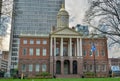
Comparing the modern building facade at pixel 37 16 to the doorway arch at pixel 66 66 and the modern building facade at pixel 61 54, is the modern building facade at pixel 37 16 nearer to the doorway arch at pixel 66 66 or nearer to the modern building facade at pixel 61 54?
the modern building facade at pixel 61 54

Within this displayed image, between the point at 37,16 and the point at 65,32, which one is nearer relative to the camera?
the point at 65,32

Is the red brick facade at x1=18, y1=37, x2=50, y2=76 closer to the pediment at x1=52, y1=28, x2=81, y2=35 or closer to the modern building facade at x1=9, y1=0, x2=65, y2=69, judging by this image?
the pediment at x1=52, y1=28, x2=81, y2=35

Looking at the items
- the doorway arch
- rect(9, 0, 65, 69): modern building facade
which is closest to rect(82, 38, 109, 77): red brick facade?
the doorway arch

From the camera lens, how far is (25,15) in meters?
106

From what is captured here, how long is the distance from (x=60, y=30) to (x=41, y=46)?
26.2ft

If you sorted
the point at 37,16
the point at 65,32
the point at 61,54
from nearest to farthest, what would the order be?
the point at 61,54, the point at 65,32, the point at 37,16

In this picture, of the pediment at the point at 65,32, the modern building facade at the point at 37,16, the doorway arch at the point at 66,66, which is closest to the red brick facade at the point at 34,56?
the pediment at the point at 65,32

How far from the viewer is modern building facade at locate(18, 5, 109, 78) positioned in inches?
2398

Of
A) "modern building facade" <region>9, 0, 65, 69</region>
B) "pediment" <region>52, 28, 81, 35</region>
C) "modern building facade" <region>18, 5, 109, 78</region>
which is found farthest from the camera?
"modern building facade" <region>9, 0, 65, 69</region>

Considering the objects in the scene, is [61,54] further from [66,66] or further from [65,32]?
[65,32]

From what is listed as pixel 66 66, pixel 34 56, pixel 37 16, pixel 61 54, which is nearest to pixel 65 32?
pixel 61 54

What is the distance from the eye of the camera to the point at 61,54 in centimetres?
6078

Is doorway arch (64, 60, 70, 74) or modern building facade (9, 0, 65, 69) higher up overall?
modern building facade (9, 0, 65, 69)

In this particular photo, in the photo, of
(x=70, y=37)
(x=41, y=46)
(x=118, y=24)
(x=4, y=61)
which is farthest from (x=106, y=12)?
(x=4, y=61)
